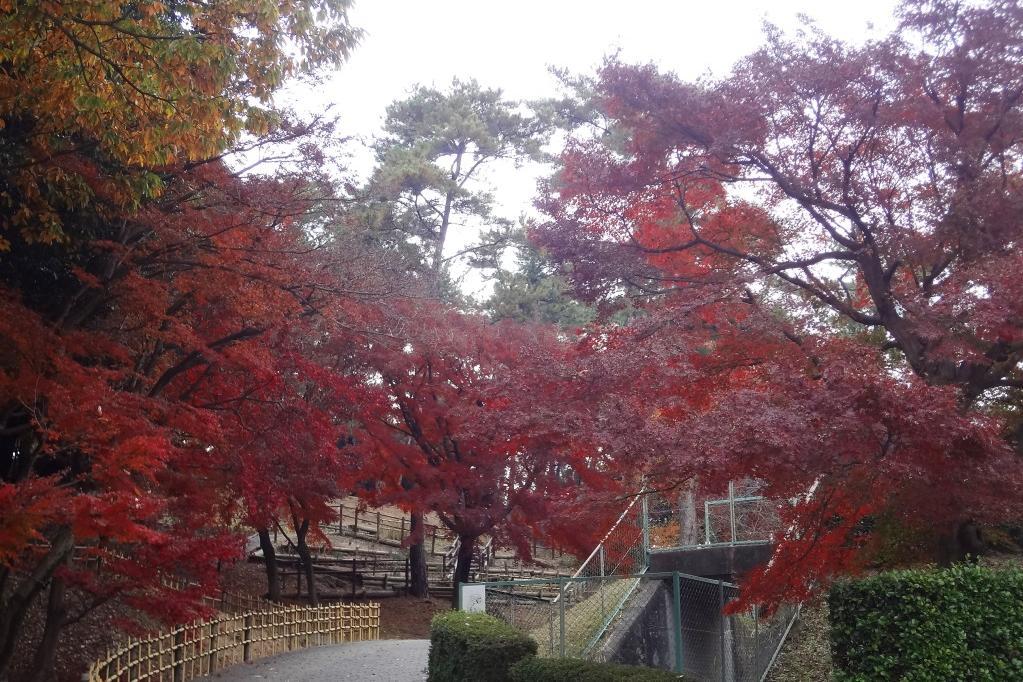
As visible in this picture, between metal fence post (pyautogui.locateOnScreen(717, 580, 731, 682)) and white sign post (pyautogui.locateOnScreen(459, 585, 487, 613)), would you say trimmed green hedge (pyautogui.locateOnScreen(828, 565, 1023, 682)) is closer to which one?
metal fence post (pyautogui.locateOnScreen(717, 580, 731, 682))

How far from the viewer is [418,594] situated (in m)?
27.0

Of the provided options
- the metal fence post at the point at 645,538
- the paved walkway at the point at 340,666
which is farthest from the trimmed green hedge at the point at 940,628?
the paved walkway at the point at 340,666

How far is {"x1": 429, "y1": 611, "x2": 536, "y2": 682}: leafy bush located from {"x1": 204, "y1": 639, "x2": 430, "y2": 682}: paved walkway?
1701 mm

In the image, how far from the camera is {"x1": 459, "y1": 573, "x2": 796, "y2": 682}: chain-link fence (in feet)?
37.4

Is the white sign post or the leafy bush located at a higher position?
the white sign post

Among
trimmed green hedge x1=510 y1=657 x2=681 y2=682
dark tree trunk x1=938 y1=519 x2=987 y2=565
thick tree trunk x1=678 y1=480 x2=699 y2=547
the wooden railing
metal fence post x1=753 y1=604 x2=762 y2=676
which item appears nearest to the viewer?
trimmed green hedge x1=510 y1=657 x2=681 y2=682

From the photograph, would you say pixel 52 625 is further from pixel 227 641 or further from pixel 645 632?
pixel 645 632

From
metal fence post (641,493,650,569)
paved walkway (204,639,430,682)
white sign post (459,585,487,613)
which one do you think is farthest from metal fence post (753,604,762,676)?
paved walkway (204,639,430,682)

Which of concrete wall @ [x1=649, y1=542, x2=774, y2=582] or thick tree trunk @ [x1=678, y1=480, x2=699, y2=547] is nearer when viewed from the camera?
concrete wall @ [x1=649, y1=542, x2=774, y2=582]

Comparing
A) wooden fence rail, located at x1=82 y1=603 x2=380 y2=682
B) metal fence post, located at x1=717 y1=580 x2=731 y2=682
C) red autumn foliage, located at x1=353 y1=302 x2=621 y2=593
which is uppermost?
red autumn foliage, located at x1=353 y1=302 x2=621 y2=593

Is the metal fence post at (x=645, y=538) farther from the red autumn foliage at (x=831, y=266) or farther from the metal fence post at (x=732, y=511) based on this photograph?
the red autumn foliage at (x=831, y=266)

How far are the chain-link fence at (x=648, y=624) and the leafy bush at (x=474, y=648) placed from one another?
19.6 inches

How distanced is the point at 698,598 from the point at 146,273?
8590 millimetres

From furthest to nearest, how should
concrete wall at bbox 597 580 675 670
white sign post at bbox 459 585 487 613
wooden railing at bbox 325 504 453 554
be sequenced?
wooden railing at bbox 325 504 453 554
concrete wall at bbox 597 580 675 670
white sign post at bbox 459 585 487 613
